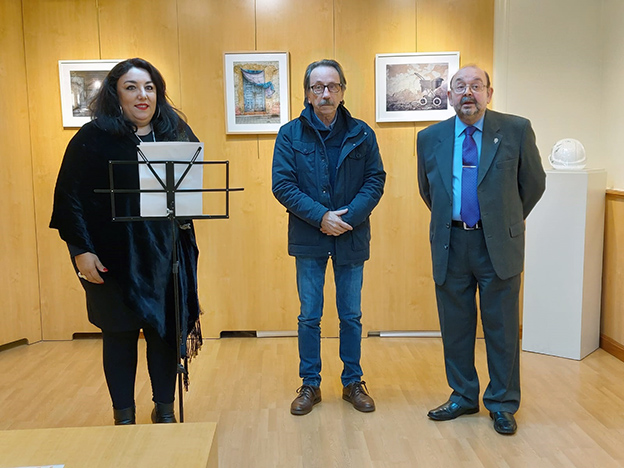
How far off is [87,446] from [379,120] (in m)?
3.04

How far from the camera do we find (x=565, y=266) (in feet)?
12.7

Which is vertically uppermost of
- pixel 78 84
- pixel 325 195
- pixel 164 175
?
pixel 78 84

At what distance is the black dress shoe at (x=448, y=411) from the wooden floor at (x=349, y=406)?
33mm

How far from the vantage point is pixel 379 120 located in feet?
14.0

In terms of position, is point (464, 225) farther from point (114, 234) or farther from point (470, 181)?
point (114, 234)

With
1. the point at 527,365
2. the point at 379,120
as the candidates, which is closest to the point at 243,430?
the point at 527,365

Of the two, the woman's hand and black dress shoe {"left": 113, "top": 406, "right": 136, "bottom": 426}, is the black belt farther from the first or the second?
black dress shoe {"left": 113, "top": 406, "right": 136, "bottom": 426}

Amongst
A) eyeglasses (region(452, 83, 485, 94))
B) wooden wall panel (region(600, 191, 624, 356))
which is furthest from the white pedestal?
eyeglasses (region(452, 83, 485, 94))

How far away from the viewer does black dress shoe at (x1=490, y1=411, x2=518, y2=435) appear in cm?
285

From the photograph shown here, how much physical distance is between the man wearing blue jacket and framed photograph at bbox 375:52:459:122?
1.19 metres

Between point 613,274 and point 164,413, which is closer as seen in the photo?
point 164,413

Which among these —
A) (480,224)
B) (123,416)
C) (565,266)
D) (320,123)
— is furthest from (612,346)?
(123,416)

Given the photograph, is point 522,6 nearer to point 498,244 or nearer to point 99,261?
point 498,244

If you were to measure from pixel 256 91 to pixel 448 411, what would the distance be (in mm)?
2418
